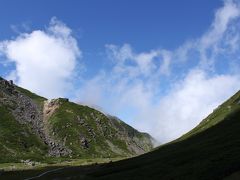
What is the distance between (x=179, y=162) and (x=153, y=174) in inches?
330

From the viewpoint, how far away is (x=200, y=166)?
66438 mm

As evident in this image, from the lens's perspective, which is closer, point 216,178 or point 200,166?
point 216,178

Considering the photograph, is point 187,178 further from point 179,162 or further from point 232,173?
point 179,162

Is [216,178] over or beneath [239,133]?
beneath

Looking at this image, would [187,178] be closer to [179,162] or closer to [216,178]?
[216,178]

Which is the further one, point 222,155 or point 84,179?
point 84,179

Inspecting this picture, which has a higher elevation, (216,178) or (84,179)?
(84,179)

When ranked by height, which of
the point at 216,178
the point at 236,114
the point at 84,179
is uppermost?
the point at 236,114

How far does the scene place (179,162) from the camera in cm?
8294

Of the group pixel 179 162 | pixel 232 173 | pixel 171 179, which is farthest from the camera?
pixel 179 162

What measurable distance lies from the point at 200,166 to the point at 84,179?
38.9 m

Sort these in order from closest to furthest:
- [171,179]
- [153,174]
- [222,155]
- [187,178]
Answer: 1. [187,178]
2. [171,179]
3. [222,155]
4. [153,174]

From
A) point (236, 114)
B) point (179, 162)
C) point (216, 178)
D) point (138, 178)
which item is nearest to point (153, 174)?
point (138, 178)

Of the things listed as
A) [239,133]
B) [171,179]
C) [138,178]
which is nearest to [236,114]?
[239,133]
